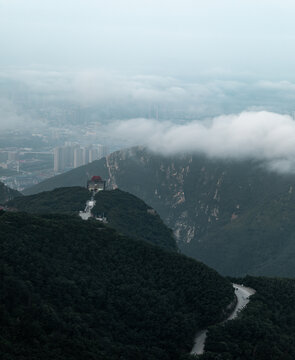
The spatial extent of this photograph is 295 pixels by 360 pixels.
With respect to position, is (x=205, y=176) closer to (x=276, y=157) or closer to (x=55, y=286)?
(x=276, y=157)

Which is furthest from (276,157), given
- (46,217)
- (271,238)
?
(46,217)

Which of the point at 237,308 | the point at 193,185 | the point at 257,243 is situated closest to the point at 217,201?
the point at 193,185

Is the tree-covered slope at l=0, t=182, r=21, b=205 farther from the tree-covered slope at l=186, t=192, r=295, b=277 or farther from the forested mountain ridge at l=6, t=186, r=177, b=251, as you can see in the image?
the tree-covered slope at l=186, t=192, r=295, b=277

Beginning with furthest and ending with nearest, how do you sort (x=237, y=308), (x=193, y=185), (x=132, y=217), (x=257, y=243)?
(x=193, y=185), (x=257, y=243), (x=132, y=217), (x=237, y=308)

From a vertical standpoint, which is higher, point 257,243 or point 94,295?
point 94,295

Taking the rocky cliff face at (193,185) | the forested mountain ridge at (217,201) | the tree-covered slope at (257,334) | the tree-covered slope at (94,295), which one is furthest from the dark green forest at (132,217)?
the rocky cliff face at (193,185)

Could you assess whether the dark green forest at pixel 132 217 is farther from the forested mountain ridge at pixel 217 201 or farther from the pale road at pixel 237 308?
the pale road at pixel 237 308

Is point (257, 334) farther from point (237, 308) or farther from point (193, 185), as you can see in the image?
point (193, 185)
